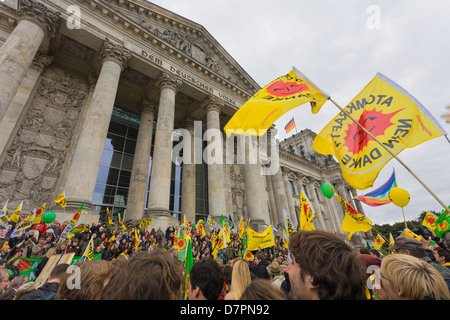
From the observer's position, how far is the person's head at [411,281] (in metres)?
1.45

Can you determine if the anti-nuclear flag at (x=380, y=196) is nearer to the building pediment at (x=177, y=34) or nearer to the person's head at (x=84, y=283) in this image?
the person's head at (x=84, y=283)

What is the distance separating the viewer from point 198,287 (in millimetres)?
1866

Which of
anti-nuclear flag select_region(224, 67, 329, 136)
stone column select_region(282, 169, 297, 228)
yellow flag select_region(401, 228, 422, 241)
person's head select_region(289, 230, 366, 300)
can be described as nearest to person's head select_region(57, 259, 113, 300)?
person's head select_region(289, 230, 366, 300)

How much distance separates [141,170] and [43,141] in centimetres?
551

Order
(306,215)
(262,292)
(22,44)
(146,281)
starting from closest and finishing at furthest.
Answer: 1. (262,292)
2. (146,281)
3. (306,215)
4. (22,44)

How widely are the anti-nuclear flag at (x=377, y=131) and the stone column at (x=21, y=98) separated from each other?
13998 millimetres

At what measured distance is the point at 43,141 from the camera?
37.3ft

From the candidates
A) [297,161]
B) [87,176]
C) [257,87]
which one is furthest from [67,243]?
[297,161]

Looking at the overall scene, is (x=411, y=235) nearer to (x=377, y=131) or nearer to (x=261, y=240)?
(x=377, y=131)

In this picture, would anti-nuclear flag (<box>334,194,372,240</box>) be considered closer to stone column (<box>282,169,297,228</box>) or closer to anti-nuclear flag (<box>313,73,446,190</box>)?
anti-nuclear flag (<box>313,73,446,190</box>)

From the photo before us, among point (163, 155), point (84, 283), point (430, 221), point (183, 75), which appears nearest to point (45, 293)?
point (84, 283)

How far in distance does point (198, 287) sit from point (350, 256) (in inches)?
52.5

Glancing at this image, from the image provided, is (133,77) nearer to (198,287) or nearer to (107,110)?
(107,110)

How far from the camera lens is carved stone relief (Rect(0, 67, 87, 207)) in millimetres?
10094
